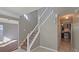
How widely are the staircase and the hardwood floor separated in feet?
1.31

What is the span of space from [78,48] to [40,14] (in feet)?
2.52

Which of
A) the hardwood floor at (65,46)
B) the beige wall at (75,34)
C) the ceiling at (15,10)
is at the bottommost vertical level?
the hardwood floor at (65,46)

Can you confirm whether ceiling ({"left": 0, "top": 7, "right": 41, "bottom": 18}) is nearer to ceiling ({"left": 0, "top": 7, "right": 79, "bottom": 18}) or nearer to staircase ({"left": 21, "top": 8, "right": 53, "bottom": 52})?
→ ceiling ({"left": 0, "top": 7, "right": 79, "bottom": 18})

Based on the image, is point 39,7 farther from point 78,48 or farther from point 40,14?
point 78,48

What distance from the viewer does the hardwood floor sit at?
1566mm

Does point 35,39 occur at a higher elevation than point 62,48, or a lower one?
higher

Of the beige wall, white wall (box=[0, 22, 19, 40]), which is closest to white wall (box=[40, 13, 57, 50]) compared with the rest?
the beige wall

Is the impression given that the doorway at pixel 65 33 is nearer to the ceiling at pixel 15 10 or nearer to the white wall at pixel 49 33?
the white wall at pixel 49 33

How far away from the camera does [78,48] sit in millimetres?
1557

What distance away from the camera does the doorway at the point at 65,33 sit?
1.58 m

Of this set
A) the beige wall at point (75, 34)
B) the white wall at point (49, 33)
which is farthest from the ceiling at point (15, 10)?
the beige wall at point (75, 34)

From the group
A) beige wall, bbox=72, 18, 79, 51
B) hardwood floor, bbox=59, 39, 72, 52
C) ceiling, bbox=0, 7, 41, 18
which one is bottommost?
hardwood floor, bbox=59, 39, 72, 52

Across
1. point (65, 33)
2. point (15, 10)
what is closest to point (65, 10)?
point (65, 33)
